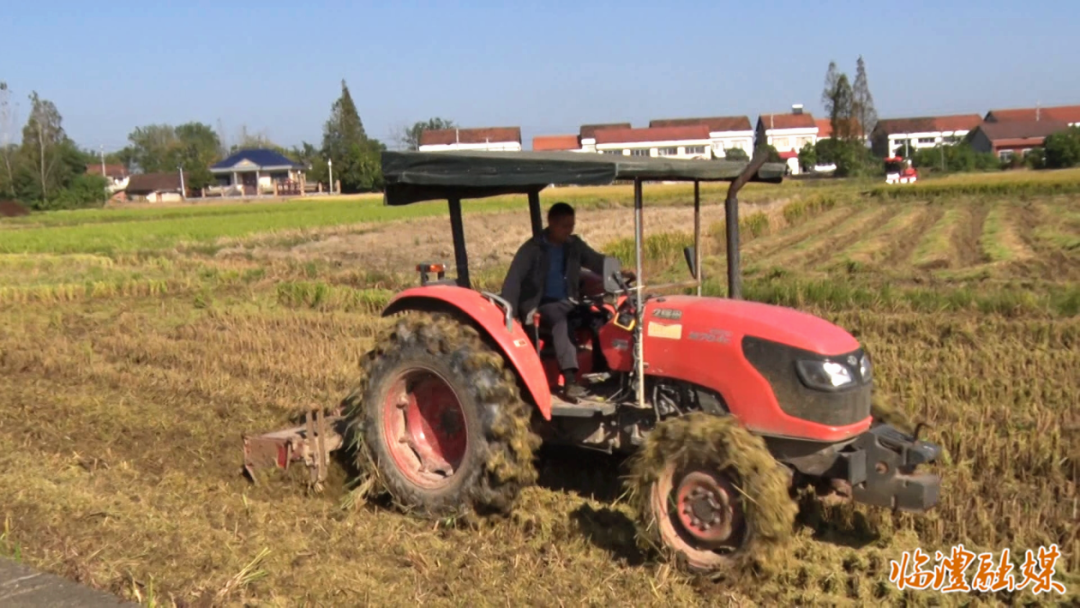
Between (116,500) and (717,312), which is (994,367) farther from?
(116,500)

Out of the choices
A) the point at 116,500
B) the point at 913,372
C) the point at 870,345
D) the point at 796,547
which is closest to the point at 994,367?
the point at 913,372

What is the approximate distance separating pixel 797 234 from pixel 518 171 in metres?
22.8

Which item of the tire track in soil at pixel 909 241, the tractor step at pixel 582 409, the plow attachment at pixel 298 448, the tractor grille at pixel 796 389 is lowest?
the tire track in soil at pixel 909 241

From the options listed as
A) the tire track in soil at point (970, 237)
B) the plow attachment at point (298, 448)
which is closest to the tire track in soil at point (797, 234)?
the tire track in soil at point (970, 237)

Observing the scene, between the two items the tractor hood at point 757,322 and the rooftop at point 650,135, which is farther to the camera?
the rooftop at point 650,135

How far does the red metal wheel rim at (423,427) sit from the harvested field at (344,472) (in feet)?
1.14

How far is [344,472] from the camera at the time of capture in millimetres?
6121

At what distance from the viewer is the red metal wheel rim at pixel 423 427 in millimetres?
5629

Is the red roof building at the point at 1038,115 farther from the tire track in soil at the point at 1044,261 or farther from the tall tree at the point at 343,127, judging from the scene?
the tire track in soil at the point at 1044,261

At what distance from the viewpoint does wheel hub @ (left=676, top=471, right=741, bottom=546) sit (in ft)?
14.6

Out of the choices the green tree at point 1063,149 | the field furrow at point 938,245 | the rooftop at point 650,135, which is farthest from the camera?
the rooftop at point 650,135

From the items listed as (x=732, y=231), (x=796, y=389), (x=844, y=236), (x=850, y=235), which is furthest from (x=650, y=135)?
(x=796, y=389)

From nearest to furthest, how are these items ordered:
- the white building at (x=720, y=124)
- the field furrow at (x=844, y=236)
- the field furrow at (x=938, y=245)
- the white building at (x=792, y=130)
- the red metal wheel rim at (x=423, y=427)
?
the red metal wheel rim at (x=423, y=427), the field furrow at (x=938, y=245), the field furrow at (x=844, y=236), the white building at (x=720, y=124), the white building at (x=792, y=130)

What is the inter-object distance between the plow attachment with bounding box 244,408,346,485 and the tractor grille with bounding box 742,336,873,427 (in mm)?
2674
